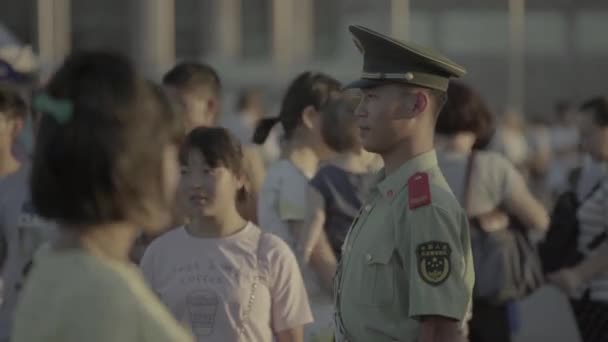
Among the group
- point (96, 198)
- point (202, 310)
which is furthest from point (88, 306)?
point (202, 310)

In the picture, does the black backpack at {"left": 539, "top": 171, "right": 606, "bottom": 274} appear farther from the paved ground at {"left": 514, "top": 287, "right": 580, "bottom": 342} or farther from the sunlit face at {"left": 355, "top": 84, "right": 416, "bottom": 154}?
the paved ground at {"left": 514, "top": 287, "right": 580, "bottom": 342}

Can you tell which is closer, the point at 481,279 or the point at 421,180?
the point at 421,180

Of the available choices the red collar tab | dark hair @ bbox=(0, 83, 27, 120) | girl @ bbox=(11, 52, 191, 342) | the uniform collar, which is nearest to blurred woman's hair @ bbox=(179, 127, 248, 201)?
the uniform collar

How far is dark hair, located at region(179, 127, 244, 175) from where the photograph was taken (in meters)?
5.08

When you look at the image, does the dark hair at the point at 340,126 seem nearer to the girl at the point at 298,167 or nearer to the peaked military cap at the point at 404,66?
the girl at the point at 298,167

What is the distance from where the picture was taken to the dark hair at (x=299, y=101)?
255 inches

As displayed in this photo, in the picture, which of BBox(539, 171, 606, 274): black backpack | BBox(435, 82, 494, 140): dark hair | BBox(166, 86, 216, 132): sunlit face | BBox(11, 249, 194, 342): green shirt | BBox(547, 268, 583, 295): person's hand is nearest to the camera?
BBox(11, 249, 194, 342): green shirt

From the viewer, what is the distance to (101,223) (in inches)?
109

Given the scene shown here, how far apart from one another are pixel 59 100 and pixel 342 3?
102 feet

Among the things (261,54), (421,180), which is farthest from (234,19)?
(421,180)

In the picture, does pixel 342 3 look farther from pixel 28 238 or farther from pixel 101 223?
pixel 101 223

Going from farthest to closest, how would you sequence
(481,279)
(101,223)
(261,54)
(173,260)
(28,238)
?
(261,54)
(481,279)
(28,238)
(173,260)
(101,223)

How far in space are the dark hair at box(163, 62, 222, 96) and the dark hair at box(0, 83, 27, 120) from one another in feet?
2.00

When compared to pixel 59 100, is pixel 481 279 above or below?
below
